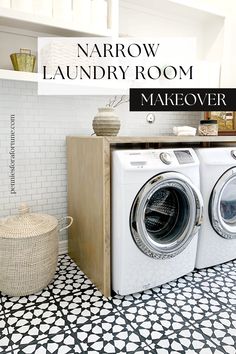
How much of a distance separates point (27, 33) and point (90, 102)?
68cm

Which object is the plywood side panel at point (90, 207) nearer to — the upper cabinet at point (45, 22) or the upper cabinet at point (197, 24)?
the upper cabinet at point (45, 22)

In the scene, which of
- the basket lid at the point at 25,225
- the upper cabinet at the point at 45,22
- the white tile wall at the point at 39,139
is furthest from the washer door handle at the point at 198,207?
the upper cabinet at the point at 45,22

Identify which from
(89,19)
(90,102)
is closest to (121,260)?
(90,102)

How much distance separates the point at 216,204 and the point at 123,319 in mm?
985

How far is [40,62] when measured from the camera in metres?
2.16

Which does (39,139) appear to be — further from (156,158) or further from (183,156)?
(183,156)

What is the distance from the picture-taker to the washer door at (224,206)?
208cm

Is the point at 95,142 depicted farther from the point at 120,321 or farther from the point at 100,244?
the point at 120,321

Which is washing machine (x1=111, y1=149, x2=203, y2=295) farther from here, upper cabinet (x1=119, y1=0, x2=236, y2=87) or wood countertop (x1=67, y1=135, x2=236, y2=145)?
upper cabinet (x1=119, y1=0, x2=236, y2=87)

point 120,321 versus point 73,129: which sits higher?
point 73,129

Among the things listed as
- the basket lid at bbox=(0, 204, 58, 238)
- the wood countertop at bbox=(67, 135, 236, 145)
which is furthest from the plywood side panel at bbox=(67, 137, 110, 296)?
the basket lid at bbox=(0, 204, 58, 238)

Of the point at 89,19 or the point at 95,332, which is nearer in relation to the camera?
the point at 95,332

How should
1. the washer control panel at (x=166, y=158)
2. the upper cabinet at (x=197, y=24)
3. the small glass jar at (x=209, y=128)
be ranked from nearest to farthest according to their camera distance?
the washer control panel at (x=166, y=158)
the small glass jar at (x=209, y=128)
the upper cabinet at (x=197, y=24)

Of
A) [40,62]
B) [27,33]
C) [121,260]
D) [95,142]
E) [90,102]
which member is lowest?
[121,260]
